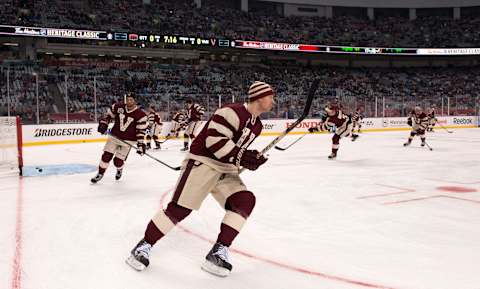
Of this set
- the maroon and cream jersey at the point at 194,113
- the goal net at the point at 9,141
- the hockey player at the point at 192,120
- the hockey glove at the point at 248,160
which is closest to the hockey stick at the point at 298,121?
the hockey glove at the point at 248,160

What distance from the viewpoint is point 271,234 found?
450 cm

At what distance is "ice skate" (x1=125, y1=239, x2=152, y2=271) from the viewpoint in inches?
133

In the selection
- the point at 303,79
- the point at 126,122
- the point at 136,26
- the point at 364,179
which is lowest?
the point at 364,179

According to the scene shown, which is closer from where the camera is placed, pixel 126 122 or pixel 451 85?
pixel 126 122

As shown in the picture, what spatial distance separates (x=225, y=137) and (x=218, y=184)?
1.47 feet

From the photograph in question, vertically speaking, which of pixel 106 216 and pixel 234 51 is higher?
pixel 234 51

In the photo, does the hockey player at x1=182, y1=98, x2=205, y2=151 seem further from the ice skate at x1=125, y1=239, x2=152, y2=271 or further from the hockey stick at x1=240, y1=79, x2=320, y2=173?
the ice skate at x1=125, y1=239, x2=152, y2=271

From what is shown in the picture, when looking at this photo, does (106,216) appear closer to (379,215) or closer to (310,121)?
(379,215)

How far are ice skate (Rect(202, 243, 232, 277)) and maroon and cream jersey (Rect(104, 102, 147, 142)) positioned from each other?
4.62 m

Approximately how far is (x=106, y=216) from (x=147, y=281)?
222cm

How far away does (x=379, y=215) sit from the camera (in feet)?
17.4

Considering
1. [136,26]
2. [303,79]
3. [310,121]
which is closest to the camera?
[310,121]

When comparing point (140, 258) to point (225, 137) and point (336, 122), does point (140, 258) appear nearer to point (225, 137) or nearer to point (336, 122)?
point (225, 137)

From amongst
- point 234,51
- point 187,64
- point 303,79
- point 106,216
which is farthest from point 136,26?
point 106,216
